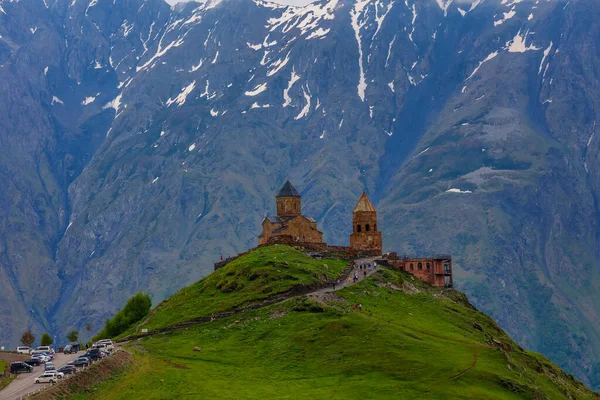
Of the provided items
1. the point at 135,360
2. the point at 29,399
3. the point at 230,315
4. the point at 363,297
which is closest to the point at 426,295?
the point at 363,297

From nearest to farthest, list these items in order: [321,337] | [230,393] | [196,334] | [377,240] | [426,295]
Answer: [230,393] < [321,337] < [196,334] < [426,295] < [377,240]

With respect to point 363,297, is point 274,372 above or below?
below

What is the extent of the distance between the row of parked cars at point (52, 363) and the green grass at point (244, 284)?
730 inches

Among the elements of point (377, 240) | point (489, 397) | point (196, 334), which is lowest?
point (489, 397)

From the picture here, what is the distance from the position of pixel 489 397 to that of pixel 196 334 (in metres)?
34.7

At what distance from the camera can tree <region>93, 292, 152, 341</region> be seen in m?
149

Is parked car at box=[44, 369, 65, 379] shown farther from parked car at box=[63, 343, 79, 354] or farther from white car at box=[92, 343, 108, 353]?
parked car at box=[63, 343, 79, 354]

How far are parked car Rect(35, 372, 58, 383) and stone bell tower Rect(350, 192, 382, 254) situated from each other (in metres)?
90.8

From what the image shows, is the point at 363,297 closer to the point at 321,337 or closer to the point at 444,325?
the point at 444,325

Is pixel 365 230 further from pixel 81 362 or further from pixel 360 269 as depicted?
pixel 81 362

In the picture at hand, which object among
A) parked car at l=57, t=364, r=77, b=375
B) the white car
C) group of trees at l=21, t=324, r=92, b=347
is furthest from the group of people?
group of trees at l=21, t=324, r=92, b=347

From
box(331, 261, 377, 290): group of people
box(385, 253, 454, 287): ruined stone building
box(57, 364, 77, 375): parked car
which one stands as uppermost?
box(385, 253, 454, 287): ruined stone building

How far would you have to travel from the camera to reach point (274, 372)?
97312 millimetres

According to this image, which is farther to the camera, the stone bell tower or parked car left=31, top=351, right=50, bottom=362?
the stone bell tower
